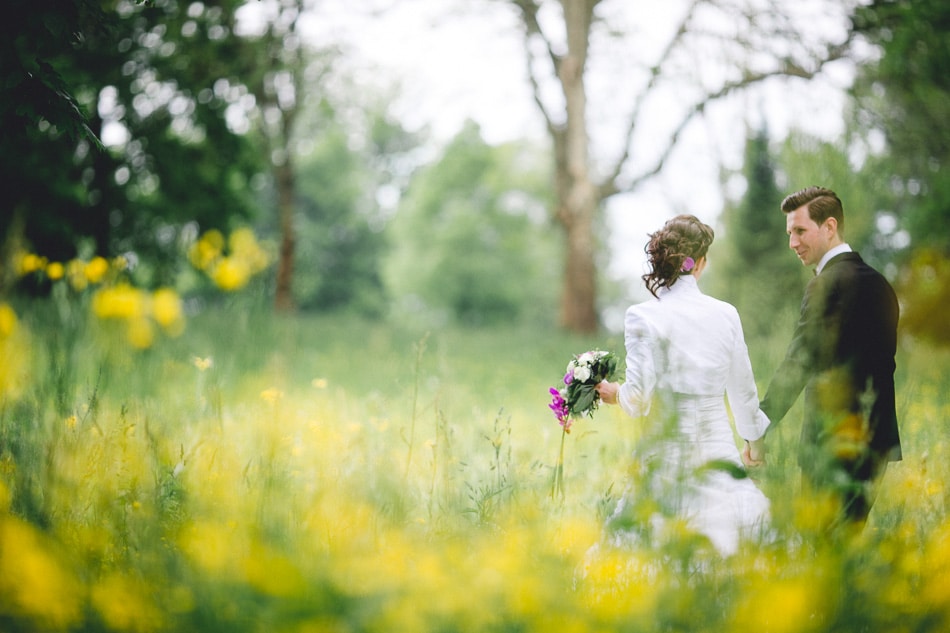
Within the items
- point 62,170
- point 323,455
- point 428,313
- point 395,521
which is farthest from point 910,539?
point 428,313

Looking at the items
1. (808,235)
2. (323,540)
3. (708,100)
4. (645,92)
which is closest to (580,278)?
(645,92)

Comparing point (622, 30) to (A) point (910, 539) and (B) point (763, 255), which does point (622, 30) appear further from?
(B) point (763, 255)

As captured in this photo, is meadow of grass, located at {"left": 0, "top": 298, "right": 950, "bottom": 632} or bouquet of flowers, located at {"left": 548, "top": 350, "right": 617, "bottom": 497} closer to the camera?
meadow of grass, located at {"left": 0, "top": 298, "right": 950, "bottom": 632}

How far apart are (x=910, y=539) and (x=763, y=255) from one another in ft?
113

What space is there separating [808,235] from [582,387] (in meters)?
1.30

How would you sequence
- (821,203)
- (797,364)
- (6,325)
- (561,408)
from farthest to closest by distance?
(6,325) → (561,408) → (821,203) → (797,364)

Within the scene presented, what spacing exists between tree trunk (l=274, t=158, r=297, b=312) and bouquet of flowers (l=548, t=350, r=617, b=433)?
1548cm

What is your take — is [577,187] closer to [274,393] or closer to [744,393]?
[744,393]

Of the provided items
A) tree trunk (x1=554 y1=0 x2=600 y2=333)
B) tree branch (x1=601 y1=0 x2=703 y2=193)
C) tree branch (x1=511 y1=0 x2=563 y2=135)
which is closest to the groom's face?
tree branch (x1=601 y1=0 x2=703 y2=193)

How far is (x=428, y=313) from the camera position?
45281 mm

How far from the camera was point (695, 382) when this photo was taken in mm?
3217

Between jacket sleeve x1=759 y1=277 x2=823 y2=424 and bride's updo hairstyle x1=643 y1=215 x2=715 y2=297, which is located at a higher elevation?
bride's updo hairstyle x1=643 y1=215 x2=715 y2=297

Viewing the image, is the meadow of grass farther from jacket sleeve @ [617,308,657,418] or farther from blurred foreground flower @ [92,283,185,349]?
jacket sleeve @ [617,308,657,418]

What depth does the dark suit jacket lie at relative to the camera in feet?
10.7
